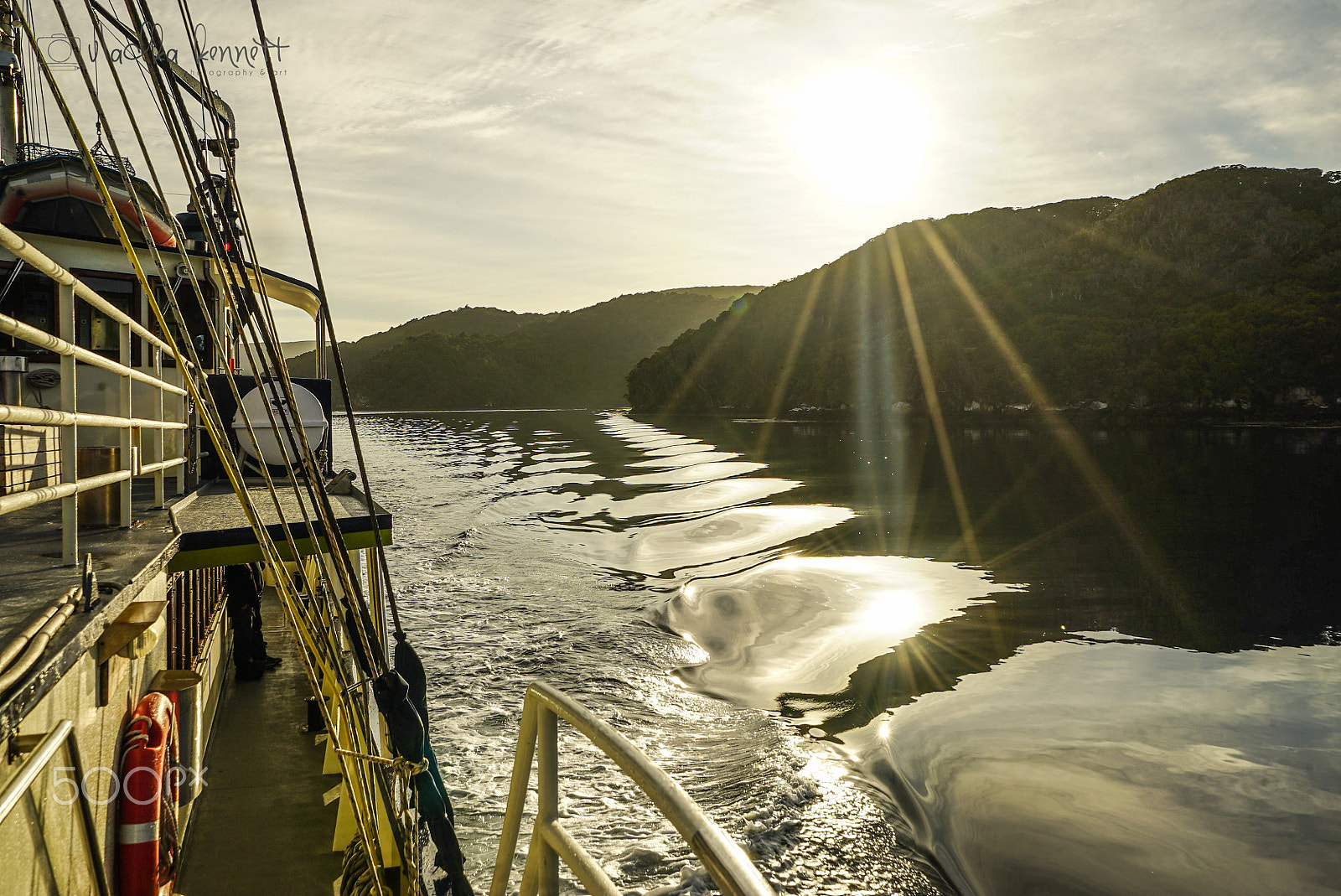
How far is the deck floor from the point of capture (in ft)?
18.7

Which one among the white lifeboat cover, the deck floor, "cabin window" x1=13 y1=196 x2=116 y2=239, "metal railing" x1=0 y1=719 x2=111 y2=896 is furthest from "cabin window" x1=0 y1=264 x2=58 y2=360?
"metal railing" x1=0 y1=719 x2=111 y2=896

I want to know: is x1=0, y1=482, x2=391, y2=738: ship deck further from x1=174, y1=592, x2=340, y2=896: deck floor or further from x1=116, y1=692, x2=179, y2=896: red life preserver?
x1=174, y1=592, x2=340, y2=896: deck floor

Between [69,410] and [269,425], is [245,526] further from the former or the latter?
[269,425]

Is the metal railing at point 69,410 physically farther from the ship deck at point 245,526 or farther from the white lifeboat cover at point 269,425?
the white lifeboat cover at point 269,425

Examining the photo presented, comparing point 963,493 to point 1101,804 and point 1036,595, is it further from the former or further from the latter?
point 1101,804

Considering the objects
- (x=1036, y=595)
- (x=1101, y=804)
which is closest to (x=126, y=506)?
(x=1101, y=804)

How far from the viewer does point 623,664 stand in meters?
10.7

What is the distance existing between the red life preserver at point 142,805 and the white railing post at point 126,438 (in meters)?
1.65

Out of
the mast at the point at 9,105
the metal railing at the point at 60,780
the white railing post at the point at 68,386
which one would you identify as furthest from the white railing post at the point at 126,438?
the mast at the point at 9,105

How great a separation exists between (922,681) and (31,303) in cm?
1225

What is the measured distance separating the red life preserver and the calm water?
312 cm

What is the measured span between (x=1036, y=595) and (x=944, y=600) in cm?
180

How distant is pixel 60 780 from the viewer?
9.20 ft

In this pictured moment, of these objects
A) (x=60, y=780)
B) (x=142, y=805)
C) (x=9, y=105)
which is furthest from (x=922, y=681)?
(x=9, y=105)
